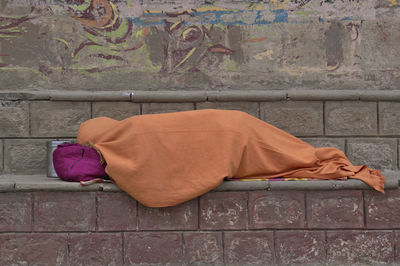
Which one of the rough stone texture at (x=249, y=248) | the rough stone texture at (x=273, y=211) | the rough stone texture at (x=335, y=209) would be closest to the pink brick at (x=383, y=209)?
the rough stone texture at (x=335, y=209)

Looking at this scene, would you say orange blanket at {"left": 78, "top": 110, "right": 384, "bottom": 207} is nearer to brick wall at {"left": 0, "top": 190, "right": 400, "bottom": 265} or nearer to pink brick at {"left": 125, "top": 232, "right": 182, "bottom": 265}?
brick wall at {"left": 0, "top": 190, "right": 400, "bottom": 265}

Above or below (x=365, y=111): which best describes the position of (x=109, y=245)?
below

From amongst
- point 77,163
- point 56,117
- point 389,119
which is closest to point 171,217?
point 77,163

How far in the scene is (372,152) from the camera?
195 inches

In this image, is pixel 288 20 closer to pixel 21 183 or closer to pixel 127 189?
pixel 127 189

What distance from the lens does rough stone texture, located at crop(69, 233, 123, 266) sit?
3.83 meters

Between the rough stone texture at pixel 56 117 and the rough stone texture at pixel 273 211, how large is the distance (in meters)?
1.96

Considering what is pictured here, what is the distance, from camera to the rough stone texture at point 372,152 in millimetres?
4941

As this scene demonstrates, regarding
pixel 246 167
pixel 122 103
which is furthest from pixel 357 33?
pixel 122 103

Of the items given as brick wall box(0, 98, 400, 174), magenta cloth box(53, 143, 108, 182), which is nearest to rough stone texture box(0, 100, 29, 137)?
brick wall box(0, 98, 400, 174)

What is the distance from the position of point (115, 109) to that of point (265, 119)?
57.4 inches

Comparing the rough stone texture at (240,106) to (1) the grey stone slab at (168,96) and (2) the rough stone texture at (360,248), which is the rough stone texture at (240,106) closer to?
(1) the grey stone slab at (168,96)

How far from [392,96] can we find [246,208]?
2.08m

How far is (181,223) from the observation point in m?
3.84
